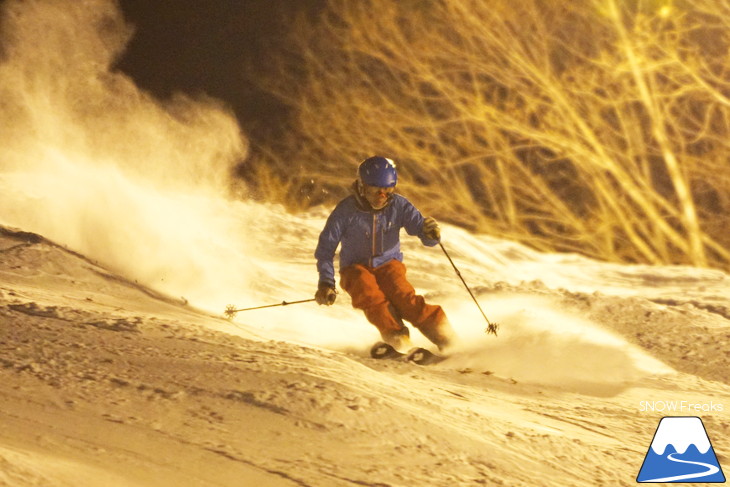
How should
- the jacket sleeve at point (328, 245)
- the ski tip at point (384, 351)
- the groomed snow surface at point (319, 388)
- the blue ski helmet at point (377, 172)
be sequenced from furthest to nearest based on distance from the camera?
the jacket sleeve at point (328, 245) < the ski tip at point (384, 351) < the blue ski helmet at point (377, 172) < the groomed snow surface at point (319, 388)

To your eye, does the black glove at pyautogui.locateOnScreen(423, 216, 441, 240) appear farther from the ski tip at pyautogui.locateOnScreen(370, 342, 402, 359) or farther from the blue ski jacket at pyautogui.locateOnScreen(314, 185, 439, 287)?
the ski tip at pyautogui.locateOnScreen(370, 342, 402, 359)

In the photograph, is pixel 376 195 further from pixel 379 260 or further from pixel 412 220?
pixel 379 260

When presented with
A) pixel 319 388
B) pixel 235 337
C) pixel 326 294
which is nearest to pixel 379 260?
pixel 326 294

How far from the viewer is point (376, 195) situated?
5.41 m

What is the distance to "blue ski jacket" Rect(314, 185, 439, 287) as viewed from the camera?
5547 millimetres

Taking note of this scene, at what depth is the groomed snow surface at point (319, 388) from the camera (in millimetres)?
3287


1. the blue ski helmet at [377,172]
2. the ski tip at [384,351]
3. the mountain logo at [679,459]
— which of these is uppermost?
the blue ski helmet at [377,172]

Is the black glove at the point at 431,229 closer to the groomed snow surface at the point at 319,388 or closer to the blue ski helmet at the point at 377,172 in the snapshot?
the blue ski helmet at the point at 377,172

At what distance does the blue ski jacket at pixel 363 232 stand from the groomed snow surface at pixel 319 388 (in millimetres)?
580

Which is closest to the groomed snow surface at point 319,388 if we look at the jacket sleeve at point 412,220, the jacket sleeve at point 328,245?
the jacket sleeve at point 328,245

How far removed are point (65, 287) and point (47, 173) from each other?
2.98m

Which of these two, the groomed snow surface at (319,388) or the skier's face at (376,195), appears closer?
the groomed snow surface at (319,388)

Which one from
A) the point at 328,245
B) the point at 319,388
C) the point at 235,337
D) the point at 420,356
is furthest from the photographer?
the point at 328,245

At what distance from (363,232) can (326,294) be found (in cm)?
43
